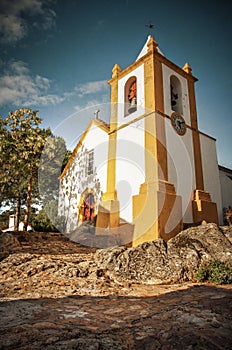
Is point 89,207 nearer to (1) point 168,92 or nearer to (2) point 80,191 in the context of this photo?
(2) point 80,191

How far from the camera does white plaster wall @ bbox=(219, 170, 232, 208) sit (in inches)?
565

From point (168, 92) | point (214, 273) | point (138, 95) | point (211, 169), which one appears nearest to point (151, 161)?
point (138, 95)

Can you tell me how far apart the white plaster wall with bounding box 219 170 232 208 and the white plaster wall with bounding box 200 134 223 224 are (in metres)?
1.53

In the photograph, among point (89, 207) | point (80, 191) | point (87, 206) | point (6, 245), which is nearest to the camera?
point (6, 245)

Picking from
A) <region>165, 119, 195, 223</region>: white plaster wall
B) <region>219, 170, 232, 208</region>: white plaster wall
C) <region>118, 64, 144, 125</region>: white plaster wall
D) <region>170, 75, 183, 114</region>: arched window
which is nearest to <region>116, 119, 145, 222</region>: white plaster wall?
<region>118, 64, 144, 125</region>: white plaster wall

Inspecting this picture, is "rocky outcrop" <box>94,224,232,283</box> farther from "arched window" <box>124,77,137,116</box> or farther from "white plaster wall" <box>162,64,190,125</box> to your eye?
"arched window" <box>124,77,137,116</box>

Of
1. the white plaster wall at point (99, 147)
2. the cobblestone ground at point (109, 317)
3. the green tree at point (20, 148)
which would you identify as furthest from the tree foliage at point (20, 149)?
the cobblestone ground at point (109, 317)

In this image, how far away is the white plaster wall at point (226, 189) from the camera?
14341 mm

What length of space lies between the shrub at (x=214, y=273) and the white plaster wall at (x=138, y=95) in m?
8.17

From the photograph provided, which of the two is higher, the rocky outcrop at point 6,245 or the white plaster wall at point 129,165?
the white plaster wall at point 129,165

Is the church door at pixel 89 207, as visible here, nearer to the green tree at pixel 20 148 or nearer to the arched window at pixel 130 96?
the green tree at pixel 20 148

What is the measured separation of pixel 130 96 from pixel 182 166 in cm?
523

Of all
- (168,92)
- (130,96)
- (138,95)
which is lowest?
(138,95)

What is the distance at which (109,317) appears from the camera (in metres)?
2.83
